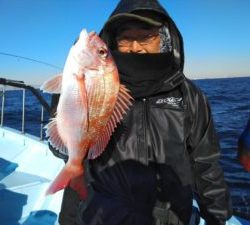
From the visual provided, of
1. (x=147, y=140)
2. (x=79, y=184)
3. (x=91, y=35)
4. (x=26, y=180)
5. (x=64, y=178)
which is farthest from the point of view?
(x=26, y=180)

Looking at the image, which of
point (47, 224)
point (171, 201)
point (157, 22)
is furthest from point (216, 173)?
point (47, 224)

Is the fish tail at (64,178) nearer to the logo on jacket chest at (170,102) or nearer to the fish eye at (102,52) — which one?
the fish eye at (102,52)

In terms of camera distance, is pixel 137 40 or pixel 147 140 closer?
pixel 147 140

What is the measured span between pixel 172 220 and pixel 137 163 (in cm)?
51

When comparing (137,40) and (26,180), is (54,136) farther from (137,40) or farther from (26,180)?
(26,180)

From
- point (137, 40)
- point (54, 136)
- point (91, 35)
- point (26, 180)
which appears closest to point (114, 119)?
point (54, 136)

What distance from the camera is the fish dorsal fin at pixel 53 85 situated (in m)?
1.83

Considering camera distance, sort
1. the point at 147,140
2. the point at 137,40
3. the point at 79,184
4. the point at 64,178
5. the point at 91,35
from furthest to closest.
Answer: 1. the point at 137,40
2. the point at 147,140
3. the point at 79,184
4. the point at 64,178
5. the point at 91,35

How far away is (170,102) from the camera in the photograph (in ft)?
8.52

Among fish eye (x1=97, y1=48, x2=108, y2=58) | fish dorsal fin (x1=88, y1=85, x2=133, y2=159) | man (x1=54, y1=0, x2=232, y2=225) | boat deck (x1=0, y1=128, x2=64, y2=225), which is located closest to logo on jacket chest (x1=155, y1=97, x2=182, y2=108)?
man (x1=54, y1=0, x2=232, y2=225)

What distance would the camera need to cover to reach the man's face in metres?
2.58

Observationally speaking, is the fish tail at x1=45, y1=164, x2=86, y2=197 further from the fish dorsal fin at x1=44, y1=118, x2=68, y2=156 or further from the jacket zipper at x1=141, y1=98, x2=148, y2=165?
the jacket zipper at x1=141, y1=98, x2=148, y2=165

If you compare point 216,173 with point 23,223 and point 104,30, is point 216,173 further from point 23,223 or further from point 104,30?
point 23,223

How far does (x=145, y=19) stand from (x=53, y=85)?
37.6 inches
